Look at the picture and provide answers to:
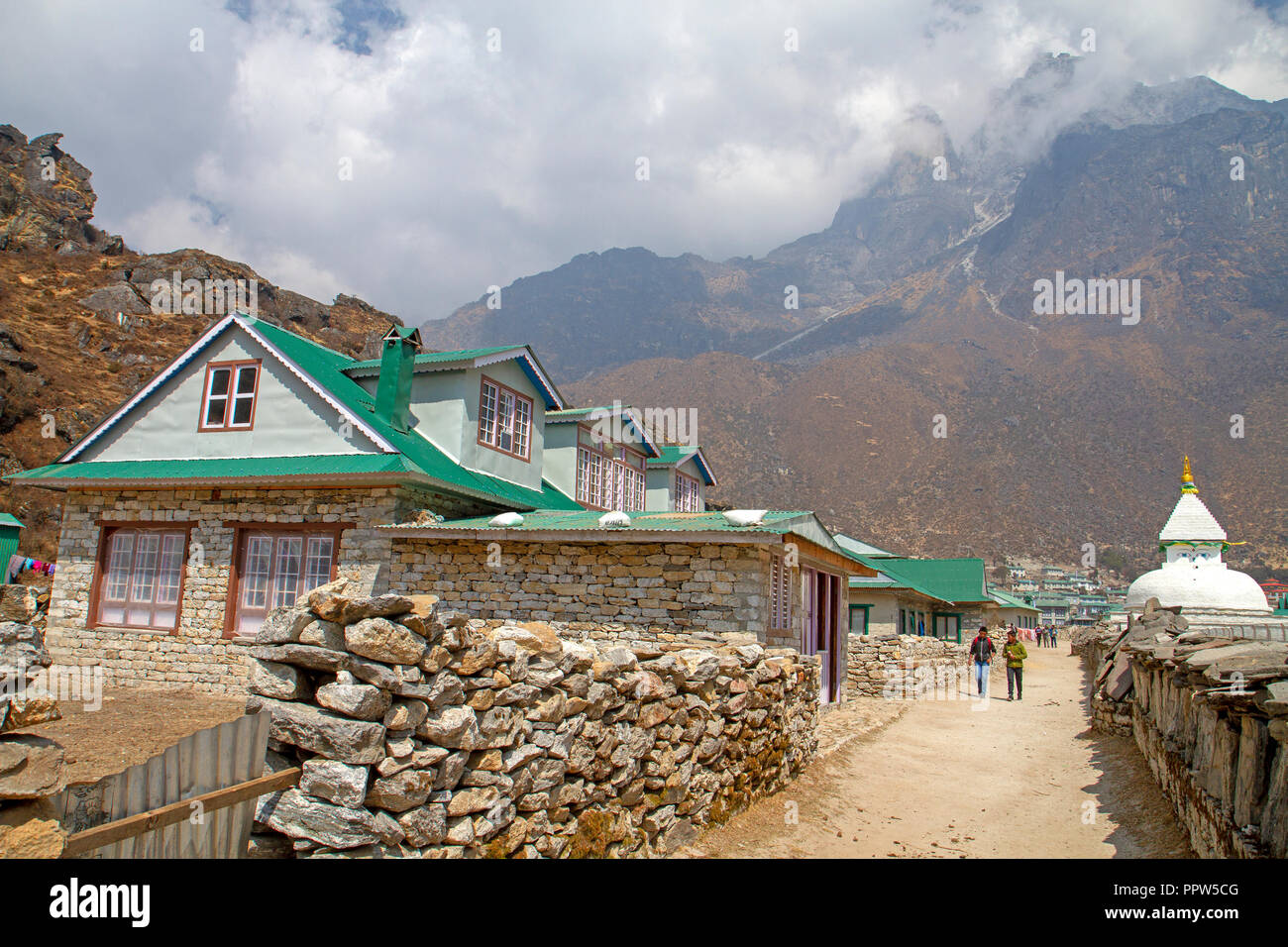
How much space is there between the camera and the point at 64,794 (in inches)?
128

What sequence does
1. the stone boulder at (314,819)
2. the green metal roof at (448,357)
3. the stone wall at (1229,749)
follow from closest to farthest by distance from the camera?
the stone boulder at (314,819) → the stone wall at (1229,749) → the green metal roof at (448,357)

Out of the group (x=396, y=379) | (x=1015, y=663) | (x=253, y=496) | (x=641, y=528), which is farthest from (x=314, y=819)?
(x=1015, y=663)

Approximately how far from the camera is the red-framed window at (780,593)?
43.2 feet

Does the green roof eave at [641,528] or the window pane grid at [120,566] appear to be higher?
the green roof eave at [641,528]

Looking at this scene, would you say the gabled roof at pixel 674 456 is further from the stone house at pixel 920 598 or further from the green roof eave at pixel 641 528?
the green roof eave at pixel 641 528

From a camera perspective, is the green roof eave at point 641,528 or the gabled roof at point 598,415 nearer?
the green roof eave at point 641,528

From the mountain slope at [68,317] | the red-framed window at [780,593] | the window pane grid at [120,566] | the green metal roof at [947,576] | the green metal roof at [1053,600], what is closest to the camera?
the red-framed window at [780,593]

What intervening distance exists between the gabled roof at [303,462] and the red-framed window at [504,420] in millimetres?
1213

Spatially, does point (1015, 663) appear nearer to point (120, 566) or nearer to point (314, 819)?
point (314, 819)

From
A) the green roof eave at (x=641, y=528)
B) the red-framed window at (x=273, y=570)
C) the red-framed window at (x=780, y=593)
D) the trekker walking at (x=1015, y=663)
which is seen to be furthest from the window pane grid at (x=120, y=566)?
the trekker walking at (x=1015, y=663)

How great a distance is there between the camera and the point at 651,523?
13531 millimetres

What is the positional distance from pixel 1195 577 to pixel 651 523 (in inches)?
1087
